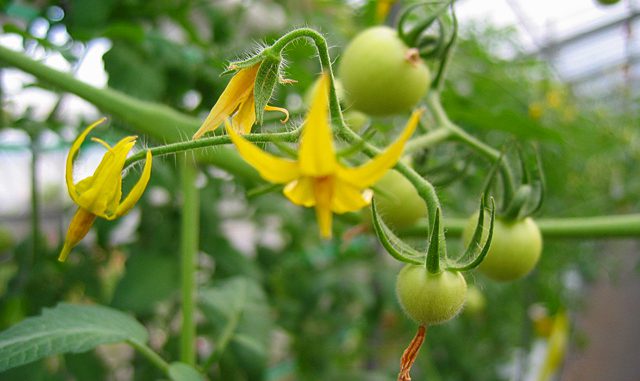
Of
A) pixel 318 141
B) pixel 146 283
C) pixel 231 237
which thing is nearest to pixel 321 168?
pixel 318 141

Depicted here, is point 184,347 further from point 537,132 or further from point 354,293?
point 354,293

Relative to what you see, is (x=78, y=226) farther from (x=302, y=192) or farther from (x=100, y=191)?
(x=302, y=192)

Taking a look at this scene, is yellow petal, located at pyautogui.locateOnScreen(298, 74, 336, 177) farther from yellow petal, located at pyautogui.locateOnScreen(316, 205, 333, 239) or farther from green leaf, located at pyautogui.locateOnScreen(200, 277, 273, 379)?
green leaf, located at pyautogui.locateOnScreen(200, 277, 273, 379)

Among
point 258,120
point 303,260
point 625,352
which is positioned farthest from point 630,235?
point 625,352

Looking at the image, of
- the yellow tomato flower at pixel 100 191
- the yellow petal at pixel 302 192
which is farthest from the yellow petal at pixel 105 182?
the yellow petal at pixel 302 192

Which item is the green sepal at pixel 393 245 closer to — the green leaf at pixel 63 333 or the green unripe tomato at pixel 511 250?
the green unripe tomato at pixel 511 250
